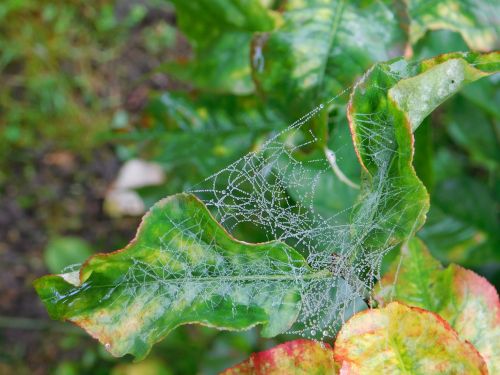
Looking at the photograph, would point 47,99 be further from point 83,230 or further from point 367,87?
point 367,87

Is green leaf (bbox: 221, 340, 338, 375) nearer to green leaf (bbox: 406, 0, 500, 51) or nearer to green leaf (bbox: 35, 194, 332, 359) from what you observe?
green leaf (bbox: 35, 194, 332, 359)

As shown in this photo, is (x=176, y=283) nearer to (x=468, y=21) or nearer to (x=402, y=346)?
(x=402, y=346)

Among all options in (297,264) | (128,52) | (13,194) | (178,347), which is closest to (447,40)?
(297,264)

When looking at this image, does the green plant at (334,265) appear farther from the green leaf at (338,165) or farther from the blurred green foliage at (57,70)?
the blurred green foliage at (57,70)

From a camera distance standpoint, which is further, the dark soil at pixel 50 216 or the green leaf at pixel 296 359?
the dark soil at pixel 50 216

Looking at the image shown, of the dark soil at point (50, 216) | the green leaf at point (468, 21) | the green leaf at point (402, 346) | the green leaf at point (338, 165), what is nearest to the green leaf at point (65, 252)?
the dark soil at point (50, 216)

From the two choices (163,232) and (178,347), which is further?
(178,347)
